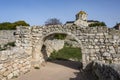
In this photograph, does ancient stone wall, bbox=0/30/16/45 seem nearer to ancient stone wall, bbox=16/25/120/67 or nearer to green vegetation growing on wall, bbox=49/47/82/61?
green vegetation growing on wall, bbox=49/47/82/61

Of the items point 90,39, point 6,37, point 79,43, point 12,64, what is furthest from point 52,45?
point 12,64

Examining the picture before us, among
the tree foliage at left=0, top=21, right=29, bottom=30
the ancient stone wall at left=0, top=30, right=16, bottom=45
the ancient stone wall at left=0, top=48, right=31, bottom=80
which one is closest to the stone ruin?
the ancient stone wall at left=0, top=48, right=31, bottom=80

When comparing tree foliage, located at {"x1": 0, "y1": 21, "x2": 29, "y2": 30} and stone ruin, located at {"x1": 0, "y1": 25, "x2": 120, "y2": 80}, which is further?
tree foliage, located at {"x1": 0, "y1": 21, "x2": 29, "y2": 30}

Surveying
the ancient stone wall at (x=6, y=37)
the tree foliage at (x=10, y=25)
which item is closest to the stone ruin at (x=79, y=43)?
the ancient stone wall at (x=6, y=37)

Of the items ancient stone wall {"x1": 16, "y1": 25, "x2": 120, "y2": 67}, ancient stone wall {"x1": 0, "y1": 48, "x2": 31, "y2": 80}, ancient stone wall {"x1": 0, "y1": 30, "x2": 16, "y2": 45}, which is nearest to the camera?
ancient stone wall {"x1": 0, "y1": 48, "x2": 31, "y2": 80}

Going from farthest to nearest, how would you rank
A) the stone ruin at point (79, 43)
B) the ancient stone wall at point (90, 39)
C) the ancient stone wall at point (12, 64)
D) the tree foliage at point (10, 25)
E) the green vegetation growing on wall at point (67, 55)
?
the tree foliage at point (10, 25) → the green vegetation growing on wall at point (67, 55) → the ancient stone wall at point (90, 39) → the stone ruin at point (79, 43) → the ancient stone wall at point (12, 64)

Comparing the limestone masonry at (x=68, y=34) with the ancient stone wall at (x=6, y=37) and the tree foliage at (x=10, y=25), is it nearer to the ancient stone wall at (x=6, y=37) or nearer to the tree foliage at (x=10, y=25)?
the ancient stone wall at (x=6, y=37)

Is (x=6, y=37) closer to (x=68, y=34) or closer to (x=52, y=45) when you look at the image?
(x=52, y=45)

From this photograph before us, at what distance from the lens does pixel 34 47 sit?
42.8 feet

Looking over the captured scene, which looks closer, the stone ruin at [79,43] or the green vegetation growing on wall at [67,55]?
the stone ruin at [79,43]

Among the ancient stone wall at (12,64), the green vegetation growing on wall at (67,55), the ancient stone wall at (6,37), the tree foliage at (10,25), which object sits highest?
the tree foliage at (10,25)

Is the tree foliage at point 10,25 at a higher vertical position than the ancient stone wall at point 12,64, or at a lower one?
higher

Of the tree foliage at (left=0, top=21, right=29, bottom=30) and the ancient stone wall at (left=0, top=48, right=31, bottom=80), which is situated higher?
the tree foliage at (left=0, top=21, right=29, bottom=30)

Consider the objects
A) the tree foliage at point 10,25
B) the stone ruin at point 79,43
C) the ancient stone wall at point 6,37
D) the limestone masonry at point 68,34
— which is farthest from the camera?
the tree foliage at point 10,25
